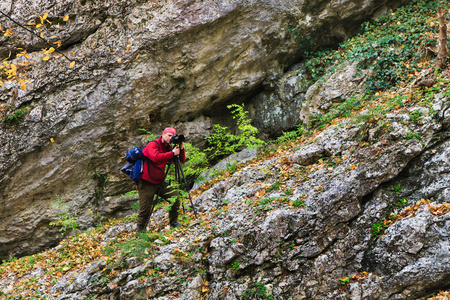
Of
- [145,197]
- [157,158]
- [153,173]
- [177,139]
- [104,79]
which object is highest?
[104,79]

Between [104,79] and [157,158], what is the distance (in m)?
4.59

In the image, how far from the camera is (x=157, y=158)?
5.94m

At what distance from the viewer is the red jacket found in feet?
19.5

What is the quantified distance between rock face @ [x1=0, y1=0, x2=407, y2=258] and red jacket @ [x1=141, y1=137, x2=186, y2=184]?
380cm

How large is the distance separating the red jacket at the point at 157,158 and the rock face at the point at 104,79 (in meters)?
3.80

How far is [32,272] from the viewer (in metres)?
6.93

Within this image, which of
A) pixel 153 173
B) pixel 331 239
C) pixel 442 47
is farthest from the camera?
pixel 442 47

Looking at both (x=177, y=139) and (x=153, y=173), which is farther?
(x=153, y=173)

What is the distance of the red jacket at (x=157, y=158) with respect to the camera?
19.5 ft

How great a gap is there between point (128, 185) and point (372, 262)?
309 inches

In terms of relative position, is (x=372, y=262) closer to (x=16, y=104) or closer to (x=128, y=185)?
(x=128, y=185)

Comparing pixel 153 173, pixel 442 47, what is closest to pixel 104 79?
pixel 153 173

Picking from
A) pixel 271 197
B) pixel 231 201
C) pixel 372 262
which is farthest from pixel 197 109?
pixel 372 262

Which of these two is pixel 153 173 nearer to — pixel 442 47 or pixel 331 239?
pixel 331 239
